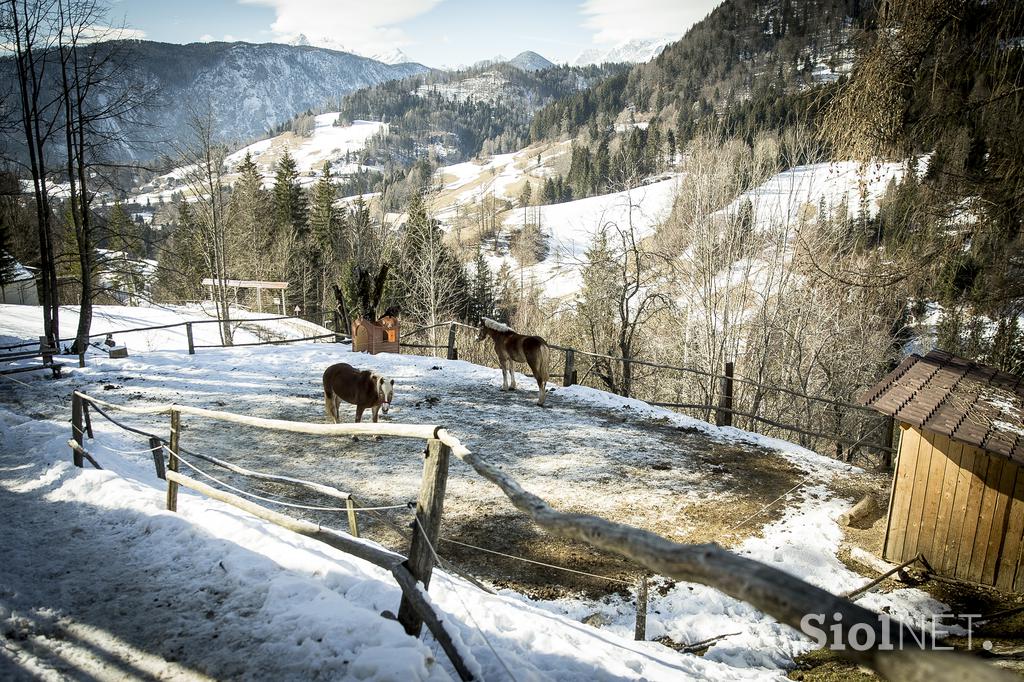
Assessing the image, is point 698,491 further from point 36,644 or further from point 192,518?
point 36,644

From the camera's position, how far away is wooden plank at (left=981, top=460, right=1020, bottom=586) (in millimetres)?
5168

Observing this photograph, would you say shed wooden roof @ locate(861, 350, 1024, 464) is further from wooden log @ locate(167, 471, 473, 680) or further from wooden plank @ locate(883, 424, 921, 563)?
wooden log @ locate(167, 471, 473, 680)

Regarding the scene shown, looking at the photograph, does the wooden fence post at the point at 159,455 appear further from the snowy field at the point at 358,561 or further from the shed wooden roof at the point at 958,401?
the shed wooden roof at the point at 958,401

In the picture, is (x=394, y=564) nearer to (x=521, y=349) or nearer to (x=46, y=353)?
(x=521, y=349)

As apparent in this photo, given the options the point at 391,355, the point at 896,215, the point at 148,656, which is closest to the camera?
the point at 148,656

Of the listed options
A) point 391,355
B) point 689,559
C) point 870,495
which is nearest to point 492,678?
point 689,559

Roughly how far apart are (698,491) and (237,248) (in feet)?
120

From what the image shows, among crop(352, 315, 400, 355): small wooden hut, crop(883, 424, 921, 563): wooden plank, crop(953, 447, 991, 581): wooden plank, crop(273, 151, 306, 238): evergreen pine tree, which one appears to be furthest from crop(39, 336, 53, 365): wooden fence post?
crop(273, 151, 306, 238): evergreen pine tree

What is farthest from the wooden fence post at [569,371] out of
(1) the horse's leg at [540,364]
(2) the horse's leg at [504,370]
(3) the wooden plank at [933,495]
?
(3) the wooden plank at [933,495]

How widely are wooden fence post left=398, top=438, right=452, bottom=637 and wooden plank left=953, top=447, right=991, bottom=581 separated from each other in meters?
5.53

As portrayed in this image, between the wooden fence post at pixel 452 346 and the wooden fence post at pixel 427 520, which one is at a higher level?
the wooden fence post at pixel 427 520

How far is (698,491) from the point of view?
24.2 feet

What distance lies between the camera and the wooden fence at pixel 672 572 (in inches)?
48.1

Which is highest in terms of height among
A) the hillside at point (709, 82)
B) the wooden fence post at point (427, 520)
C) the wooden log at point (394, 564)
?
the hillside at point (709, 82)
